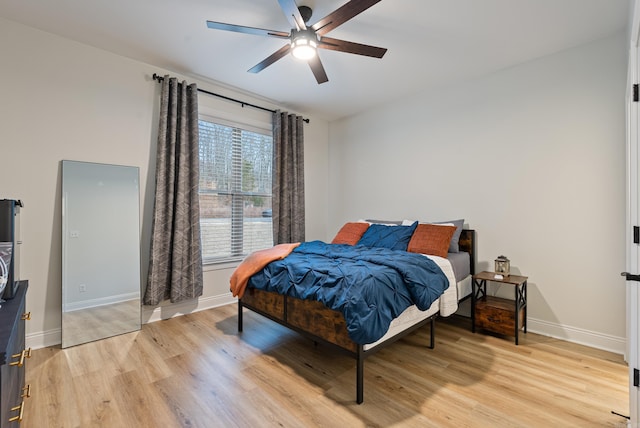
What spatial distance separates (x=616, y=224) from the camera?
8.34 feet

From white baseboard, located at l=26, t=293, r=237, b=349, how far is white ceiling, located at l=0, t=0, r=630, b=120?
262 centimetres

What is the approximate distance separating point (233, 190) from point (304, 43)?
2171 mm

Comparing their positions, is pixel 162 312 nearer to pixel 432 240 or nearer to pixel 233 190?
pixel 233 190

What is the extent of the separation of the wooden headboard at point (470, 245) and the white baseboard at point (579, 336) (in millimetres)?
728

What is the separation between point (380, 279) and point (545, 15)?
2436mm

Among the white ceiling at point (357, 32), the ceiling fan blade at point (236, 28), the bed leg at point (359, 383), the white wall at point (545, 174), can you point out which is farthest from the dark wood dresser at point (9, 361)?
the white wall at point (545, 174)

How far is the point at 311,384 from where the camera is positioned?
206cm

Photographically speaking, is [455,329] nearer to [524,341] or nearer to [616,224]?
[524,341]

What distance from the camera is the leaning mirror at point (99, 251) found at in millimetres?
2711

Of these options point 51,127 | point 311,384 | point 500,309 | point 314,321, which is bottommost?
point 311,384

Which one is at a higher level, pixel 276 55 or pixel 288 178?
pixel 276 55

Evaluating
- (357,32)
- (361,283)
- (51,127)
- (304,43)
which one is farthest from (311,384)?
(51,127)

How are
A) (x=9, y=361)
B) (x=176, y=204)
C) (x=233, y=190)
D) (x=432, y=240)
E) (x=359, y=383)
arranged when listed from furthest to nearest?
1. (x=233, y=190)
2. (x=176, y=204)
3. (x=432, y=240)
4. (x=359, y=383)
5. (x=9, y=361)

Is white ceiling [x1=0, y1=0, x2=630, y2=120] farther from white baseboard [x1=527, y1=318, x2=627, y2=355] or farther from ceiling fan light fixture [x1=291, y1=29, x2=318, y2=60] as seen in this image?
white baseboard [x1=527, y1=318, x2=627, y2=355]
